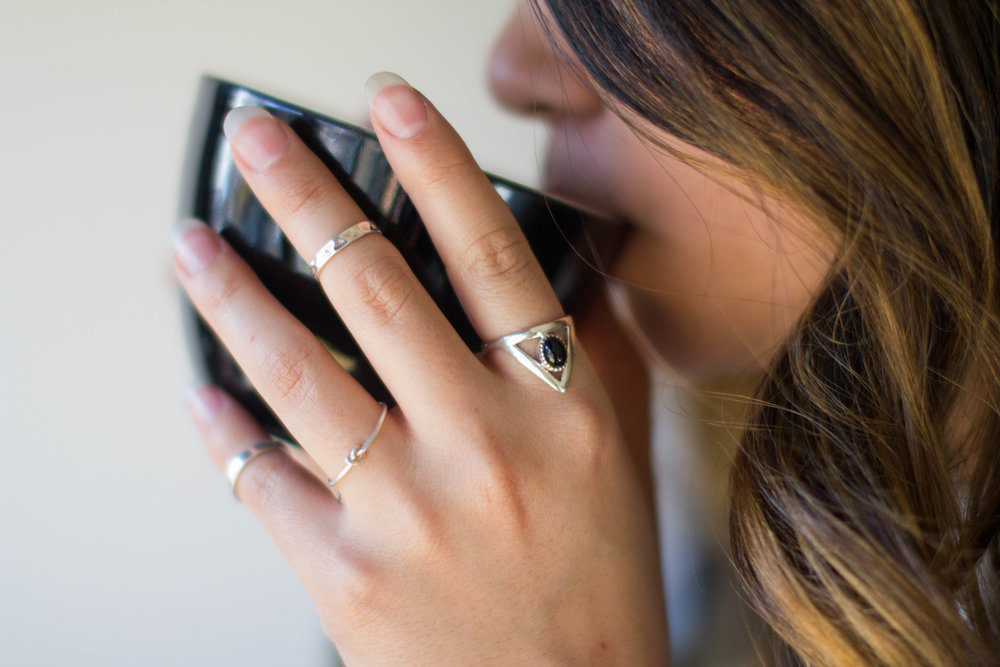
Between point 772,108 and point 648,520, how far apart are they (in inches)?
14.5

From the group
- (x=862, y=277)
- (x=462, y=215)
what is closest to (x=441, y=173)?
(x=462, y=215)

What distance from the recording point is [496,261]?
49 centimetres

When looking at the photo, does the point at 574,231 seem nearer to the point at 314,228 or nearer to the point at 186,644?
the point at 314,228

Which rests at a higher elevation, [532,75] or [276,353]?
[532,75]

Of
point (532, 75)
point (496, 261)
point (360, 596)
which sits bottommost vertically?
point (360, 596)

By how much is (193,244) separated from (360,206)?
0.14 metres

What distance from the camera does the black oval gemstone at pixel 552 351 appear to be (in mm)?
509

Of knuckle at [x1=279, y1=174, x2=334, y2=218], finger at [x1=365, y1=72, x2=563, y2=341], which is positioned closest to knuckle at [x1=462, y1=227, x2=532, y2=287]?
finger at [x1=365, y1=72, x2=563, y2=341]

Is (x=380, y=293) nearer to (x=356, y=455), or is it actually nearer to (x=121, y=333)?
(x=356, y=455)

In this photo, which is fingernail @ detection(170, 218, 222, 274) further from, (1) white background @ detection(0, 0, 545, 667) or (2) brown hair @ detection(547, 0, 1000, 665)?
(2) brown hair @ detection(547, 0, 1000, 665)

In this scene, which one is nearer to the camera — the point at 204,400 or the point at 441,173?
the point at 441,173

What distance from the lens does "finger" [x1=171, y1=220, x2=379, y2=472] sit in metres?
0.51

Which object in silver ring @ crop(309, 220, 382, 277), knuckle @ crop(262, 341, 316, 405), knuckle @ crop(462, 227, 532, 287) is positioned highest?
silver ring @ crop(309, 220, 382, 277)

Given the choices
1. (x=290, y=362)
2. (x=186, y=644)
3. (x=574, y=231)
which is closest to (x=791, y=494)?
(x=574, y=231)
